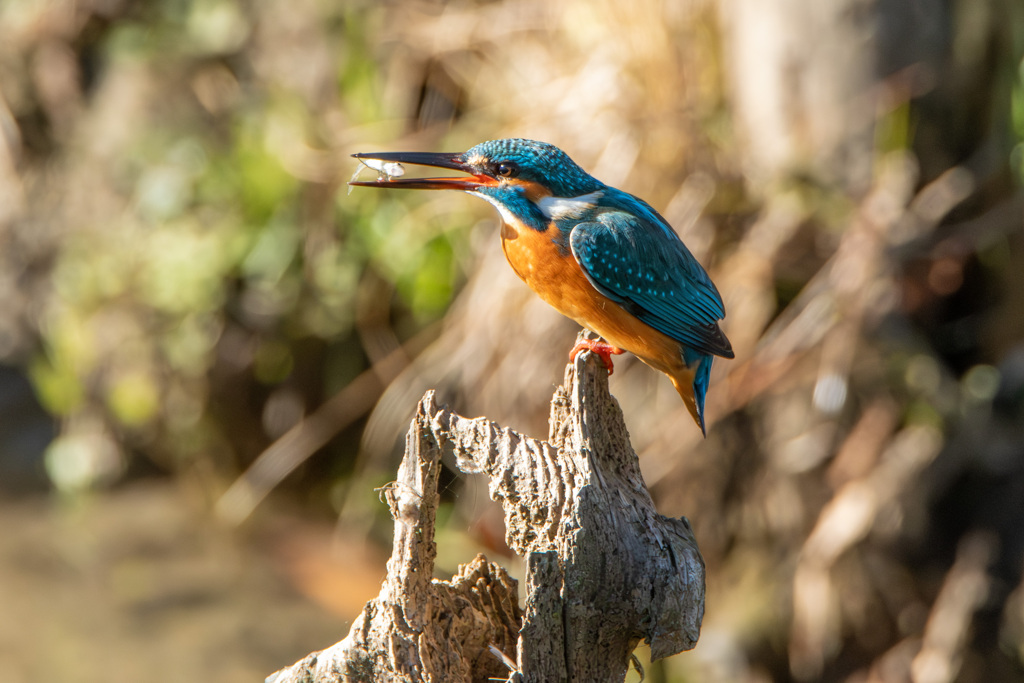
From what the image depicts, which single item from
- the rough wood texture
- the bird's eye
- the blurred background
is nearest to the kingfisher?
the bird's eye

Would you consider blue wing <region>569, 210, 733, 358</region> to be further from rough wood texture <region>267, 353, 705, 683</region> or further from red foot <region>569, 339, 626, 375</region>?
rough wood texture <region>267, 353, 705, 683</region>

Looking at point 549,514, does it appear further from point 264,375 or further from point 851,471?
point 264,375

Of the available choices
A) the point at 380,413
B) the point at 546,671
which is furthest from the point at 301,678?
the point at 380,413

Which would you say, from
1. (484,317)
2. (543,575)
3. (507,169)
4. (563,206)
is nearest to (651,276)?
(563,206)

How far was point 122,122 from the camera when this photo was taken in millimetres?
4574

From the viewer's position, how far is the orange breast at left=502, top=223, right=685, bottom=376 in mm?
1763

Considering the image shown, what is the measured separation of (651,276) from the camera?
1.79m

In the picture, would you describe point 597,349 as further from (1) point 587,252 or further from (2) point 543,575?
(2) point 543,575

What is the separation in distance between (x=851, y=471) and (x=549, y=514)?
221 cm

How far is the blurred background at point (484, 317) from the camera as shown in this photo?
127 inches

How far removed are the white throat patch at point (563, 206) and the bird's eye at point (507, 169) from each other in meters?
0.07

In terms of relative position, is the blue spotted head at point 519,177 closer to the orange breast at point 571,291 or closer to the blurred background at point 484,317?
the orange breast at point 571,291

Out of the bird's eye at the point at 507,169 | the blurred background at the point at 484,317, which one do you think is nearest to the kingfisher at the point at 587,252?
the bird's eye at the point at 507,169

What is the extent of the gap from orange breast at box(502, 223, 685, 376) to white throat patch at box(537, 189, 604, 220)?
0.03m
